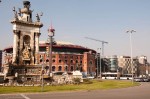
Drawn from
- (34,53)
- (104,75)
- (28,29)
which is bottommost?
(104,75)

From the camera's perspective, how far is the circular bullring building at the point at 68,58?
538 feet

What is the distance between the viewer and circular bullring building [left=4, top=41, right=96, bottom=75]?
16412cm

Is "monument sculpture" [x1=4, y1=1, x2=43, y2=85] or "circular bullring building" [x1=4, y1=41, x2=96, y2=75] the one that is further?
"circular bullring building" [x1=4, y1=41, x2=96, y2=75]

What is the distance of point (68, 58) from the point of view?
168 m

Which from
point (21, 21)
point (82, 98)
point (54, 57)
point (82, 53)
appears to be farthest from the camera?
point (82, 53)

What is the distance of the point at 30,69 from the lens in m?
75.0

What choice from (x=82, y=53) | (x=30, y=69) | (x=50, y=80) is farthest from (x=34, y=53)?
(x=82, y=53)

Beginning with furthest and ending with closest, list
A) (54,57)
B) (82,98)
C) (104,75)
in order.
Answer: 1. (54,57)
2. (104,75)
3. (82,98)

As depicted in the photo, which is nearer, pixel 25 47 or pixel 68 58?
pixel 25 47

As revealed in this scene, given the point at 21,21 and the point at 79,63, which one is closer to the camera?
the point at 21,21

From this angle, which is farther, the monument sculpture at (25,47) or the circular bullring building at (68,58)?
the circular bullring building at (68,58)

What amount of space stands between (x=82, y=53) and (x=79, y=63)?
1123 centimetres

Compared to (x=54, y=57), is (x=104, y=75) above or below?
below

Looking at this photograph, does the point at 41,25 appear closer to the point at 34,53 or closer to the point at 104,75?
the point at 34,53
